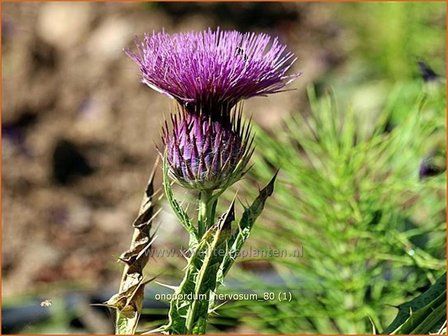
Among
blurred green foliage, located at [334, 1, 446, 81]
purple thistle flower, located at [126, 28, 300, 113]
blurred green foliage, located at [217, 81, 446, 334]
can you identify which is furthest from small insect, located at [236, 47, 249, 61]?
blurred green foliage, located at [334, 1, 446, 81]

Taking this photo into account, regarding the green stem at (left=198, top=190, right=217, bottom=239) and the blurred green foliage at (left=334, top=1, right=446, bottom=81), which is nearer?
the green stem at (left=198, top=190, right=217, bottom=239)

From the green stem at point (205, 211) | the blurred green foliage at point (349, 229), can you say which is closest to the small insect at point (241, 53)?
the green stem at point (205, 211)

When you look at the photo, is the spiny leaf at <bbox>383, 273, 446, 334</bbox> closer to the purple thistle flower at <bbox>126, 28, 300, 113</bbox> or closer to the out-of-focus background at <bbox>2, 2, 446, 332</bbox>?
the purple thistle flower at <bbox>126, 28, 300, 113</bbox>

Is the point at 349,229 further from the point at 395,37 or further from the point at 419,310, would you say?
the point at 395,37

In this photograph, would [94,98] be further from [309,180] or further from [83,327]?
[309,180]

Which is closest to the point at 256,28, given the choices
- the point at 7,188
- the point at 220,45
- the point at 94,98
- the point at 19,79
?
the point at 94,98

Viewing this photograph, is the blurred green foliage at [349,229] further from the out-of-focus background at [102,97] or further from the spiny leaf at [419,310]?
the out-of-focus background at [102,97]
